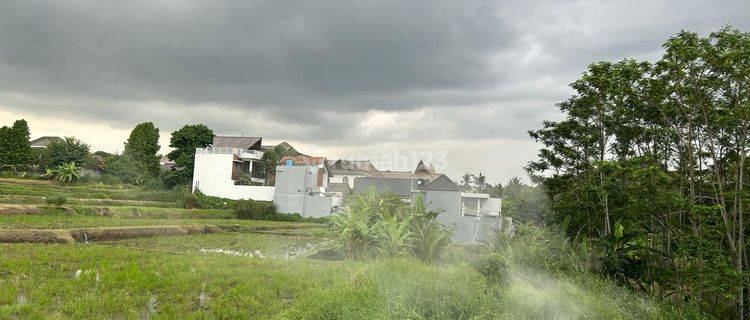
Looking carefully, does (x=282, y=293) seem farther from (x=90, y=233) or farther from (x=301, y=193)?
(x=301, y=193)

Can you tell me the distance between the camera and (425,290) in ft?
16.1

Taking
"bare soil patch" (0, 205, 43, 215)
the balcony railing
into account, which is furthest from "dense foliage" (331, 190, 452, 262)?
the balcony railing

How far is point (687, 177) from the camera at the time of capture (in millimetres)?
8008

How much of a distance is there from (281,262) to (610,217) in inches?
359

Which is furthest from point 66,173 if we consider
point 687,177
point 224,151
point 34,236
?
point 687,177

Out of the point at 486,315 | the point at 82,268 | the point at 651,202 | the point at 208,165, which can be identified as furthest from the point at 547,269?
the point at 208,165

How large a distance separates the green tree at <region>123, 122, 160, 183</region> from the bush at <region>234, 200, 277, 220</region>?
1558 centimetres

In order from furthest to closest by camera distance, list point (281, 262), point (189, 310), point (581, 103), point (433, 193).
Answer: point (433, 193) → point (581, 103) → point (281, 262) → point (189, 310)

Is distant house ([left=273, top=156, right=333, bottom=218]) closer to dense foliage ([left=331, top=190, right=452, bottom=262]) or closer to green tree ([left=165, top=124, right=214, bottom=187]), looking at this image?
green tree ([left=165, top=124, right=214, bottom=187])

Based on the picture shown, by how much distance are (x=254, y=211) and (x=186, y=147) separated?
55.0 ft

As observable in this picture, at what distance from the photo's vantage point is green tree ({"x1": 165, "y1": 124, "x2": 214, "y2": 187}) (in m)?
35.6

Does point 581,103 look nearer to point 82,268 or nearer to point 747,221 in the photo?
point 747,221

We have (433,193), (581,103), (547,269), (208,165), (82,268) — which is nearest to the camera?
(82,268)

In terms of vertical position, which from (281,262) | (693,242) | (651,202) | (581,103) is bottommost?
(281,262)
